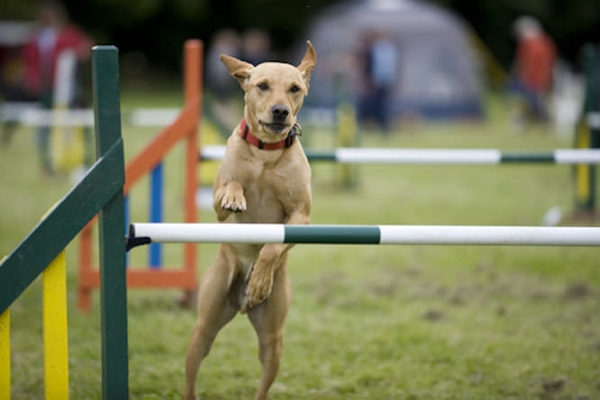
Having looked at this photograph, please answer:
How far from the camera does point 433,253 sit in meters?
7.49

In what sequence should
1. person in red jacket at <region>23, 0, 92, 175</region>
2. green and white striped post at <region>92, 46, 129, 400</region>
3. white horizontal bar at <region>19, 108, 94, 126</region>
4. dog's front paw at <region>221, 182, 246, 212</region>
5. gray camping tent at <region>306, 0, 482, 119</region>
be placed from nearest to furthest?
green and white striped post at <region>92, 46, 129, 400</region> < dog's front paw at <region>221, 182, 246, 212</region> < white horizontal bar at <region>19, 108, 94, 126</region> < person in red jacket at <region>23, 0, 92, 175</region> < gray camping tent at <region>306, 0, 482, 119</region>

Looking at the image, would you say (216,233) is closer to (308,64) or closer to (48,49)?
(308,64)

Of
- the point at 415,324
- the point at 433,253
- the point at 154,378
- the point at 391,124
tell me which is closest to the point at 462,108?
the point at 391,124

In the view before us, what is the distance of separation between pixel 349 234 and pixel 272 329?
2.44 feet

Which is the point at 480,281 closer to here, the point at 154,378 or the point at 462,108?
the point at 154,378

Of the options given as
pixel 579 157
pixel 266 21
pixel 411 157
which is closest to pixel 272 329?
pixel 411 157

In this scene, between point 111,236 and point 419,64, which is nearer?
point 111,236

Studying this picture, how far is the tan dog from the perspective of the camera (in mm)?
3275

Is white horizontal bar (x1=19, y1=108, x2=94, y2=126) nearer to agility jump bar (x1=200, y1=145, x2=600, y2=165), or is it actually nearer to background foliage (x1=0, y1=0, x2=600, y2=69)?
agility jump bar (x1=200, y1=145, x2=600, y2=165)

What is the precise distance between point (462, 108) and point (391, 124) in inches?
94.0

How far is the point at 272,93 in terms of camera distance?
327cm

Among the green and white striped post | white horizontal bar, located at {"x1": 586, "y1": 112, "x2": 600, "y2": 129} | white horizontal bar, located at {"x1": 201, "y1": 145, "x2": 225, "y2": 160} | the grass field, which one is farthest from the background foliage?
the green and white striped post

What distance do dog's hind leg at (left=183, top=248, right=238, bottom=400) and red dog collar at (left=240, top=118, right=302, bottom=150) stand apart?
1.71 feet

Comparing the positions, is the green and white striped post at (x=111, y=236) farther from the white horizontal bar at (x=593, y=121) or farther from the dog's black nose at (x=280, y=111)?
the white horizontal bar at (x=593, y=121)
